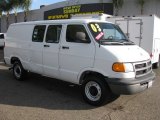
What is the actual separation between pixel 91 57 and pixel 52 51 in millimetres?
1517

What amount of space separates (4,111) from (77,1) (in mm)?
23095

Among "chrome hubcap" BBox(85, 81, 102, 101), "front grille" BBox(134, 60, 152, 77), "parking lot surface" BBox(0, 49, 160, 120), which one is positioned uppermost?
"front grille" BBox(134, 60, 152, 77)

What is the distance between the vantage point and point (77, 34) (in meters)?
7.06

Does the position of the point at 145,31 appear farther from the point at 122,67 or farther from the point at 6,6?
the point at 6,6

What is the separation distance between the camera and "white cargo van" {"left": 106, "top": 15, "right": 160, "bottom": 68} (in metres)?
11.8

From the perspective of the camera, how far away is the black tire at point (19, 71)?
30.5ft

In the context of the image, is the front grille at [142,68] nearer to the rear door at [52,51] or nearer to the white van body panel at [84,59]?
the white van body panel at [84,59]

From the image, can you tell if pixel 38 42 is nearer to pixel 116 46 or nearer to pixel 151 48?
pixel 116 46

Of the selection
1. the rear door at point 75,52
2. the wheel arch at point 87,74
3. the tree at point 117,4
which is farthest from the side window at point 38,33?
the tree at point 117,4

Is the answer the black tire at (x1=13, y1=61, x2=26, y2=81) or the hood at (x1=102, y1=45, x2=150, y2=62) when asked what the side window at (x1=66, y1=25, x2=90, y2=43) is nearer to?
the hood at (x1=102, y1=45, x2=150, y2=62)

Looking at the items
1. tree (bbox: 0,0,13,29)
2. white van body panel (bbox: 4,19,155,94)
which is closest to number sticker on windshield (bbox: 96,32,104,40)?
white van body panel (bbox: 4,19,155,94)

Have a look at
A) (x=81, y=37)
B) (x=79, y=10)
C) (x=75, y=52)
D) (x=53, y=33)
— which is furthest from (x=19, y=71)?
(x=79, y=10)

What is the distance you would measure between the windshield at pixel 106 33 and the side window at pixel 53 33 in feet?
3.56

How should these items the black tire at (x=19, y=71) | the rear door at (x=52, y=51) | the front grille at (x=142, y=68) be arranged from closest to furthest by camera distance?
the front grille at (x=142, y=68) < the rear door at (x=52, y=51) < the black tire at (x=19, y=71)
